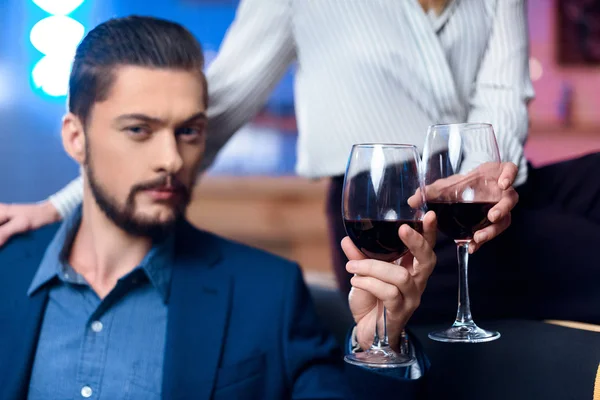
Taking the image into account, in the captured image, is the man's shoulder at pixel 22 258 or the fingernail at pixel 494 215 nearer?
the fingernail at pixel 494 215

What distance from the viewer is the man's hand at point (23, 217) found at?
4.56 ft

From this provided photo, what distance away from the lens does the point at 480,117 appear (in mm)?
1254

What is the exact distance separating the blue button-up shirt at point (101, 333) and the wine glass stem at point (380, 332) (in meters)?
0.45

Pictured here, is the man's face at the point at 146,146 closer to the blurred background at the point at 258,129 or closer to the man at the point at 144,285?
the man at the point at 144,285

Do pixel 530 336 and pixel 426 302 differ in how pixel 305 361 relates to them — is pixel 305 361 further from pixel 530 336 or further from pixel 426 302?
pixel 530 336

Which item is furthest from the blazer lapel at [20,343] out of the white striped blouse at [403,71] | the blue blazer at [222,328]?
the white striped blouse at [403,71]

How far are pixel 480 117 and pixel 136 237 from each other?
0.63 m

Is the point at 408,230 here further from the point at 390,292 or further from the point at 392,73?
the point at 392,73

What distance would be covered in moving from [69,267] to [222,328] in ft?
0.99

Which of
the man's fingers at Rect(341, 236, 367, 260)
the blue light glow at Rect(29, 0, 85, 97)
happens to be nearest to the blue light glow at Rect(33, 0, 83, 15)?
the blue light glow at Rect(29, 0, 85, 97)

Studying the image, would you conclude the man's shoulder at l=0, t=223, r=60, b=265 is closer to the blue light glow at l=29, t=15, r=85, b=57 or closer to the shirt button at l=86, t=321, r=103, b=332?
the shirt button at l=86, t=321, r=103, b=332

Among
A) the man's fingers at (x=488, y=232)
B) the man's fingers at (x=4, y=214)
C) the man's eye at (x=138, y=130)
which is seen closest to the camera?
the man's fingers at (x=488, y=232)

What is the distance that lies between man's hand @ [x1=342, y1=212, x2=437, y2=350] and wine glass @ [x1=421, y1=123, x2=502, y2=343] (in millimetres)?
35

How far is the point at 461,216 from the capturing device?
36.9 inches
